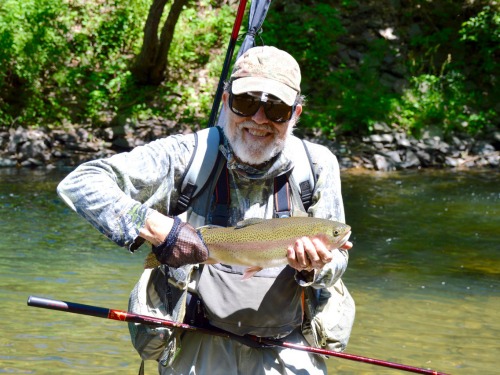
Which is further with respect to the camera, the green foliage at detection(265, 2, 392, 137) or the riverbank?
the green foliage at detection(265, 2, 392, 137)

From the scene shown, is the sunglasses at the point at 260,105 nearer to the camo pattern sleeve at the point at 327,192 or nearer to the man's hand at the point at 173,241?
the camo pattern sleeve at the point at 327,192

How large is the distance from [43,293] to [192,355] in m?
5.01

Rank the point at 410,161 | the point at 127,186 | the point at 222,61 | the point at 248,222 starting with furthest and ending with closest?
1. the point at 222,61
2. the point at 410,161
3. the point at 127,186
4. the point at 248,222

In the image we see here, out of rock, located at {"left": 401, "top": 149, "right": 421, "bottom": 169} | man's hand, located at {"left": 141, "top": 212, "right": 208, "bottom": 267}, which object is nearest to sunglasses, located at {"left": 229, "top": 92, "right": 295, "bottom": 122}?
man's hand, located at {"left": 141, "top": 212, "right": 208, "bottom": 267}

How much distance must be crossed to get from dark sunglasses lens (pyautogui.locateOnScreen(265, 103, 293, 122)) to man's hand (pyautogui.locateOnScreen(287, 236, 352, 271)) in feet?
1.70

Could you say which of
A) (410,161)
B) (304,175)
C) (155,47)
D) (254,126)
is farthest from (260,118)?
(155,47)

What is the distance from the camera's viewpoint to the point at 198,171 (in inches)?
126

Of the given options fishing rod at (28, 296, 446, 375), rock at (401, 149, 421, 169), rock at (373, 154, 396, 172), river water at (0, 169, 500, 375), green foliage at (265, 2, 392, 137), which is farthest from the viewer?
green foliage at (265, 2, 392, 137)

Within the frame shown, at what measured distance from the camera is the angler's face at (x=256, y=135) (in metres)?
3.20

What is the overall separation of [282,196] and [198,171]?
330mm

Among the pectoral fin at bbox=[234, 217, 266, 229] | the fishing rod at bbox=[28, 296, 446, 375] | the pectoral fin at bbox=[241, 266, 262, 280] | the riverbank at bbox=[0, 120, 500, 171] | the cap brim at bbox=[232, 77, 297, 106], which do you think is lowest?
the riverbank at bbox=[0, 120, 500, 171]

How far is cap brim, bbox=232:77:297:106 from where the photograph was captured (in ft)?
10.4

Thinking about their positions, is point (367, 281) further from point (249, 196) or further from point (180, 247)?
point (180, 247)

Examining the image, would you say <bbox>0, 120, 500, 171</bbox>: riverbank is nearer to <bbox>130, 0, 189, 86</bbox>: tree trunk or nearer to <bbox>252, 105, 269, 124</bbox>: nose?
<bbox>130, 0, 189, 86</bbox>: tree trunk
